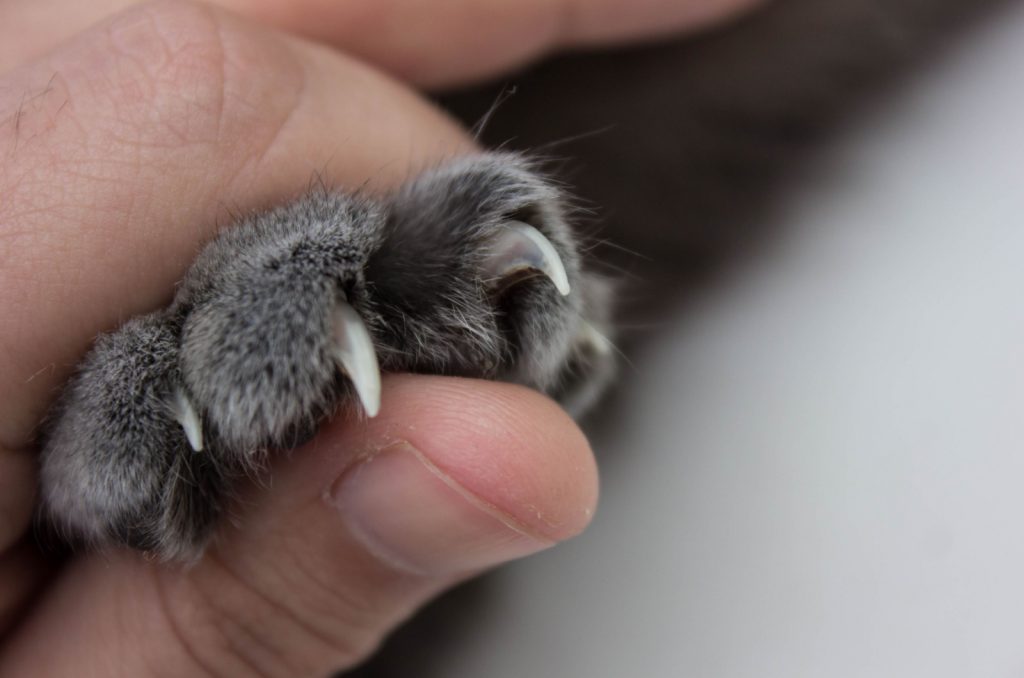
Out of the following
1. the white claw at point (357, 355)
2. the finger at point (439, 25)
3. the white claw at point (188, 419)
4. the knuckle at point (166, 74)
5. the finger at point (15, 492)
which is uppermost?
the finger at point (439, 25)

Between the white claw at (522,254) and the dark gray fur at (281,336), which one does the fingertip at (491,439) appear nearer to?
the dark gray fur at (281,336)

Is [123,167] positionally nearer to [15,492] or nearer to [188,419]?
[188,419]

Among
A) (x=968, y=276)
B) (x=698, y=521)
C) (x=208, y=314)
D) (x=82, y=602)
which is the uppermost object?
(x=968, y=276)

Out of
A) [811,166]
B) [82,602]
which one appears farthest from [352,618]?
[811,166]

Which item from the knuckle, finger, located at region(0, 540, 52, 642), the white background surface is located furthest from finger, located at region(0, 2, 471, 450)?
the white background surface

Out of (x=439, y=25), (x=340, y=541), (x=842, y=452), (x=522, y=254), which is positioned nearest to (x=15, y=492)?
(x=340, y=541)

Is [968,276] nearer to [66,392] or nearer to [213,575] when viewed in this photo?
[213,575]

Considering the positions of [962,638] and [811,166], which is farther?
[811,166]

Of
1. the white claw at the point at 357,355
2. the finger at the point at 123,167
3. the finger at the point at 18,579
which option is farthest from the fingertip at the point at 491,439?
the finger at the point at 18,579
